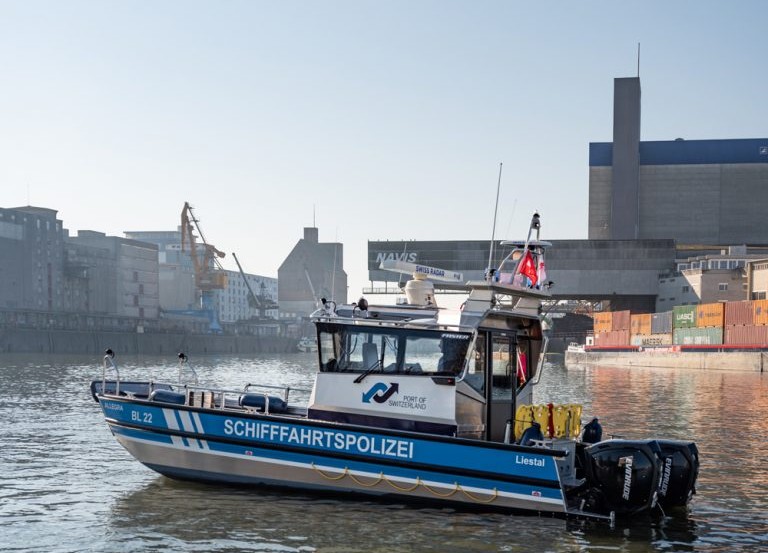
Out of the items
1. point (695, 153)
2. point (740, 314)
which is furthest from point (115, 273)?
point (740, 314)

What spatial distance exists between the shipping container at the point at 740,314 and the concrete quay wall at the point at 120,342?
7699 cm

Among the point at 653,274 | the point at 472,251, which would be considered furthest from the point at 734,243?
the point at 472,251

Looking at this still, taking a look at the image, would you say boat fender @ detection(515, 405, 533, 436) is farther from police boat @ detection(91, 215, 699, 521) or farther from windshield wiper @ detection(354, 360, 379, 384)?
windshield wiper @ detection(354, 360, 379, 384)

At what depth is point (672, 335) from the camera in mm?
90000

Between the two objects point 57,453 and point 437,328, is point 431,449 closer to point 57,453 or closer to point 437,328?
point 437,328

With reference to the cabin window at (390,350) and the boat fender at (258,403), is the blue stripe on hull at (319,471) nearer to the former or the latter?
the boat fender at (258,403)

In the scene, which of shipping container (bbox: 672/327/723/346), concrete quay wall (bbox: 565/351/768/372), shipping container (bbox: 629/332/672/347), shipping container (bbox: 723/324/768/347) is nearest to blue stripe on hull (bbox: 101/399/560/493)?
concrete quay wall (bbox: 565/351/768/372)

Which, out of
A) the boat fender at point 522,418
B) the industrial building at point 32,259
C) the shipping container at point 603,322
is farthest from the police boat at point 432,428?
the industrial building at point 32,259

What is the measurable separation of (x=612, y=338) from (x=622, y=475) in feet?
317

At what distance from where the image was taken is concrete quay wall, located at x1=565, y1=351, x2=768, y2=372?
70.4 m

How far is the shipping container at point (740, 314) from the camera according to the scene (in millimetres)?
77375

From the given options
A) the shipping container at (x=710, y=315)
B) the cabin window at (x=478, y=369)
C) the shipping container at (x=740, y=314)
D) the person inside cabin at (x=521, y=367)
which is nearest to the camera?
the cabin window at (x=478, y=369)

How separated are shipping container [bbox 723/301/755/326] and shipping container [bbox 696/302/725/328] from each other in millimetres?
606

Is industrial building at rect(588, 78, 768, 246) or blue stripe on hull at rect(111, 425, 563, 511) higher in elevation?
industrial building at rect(588, 78, 768, 246)
